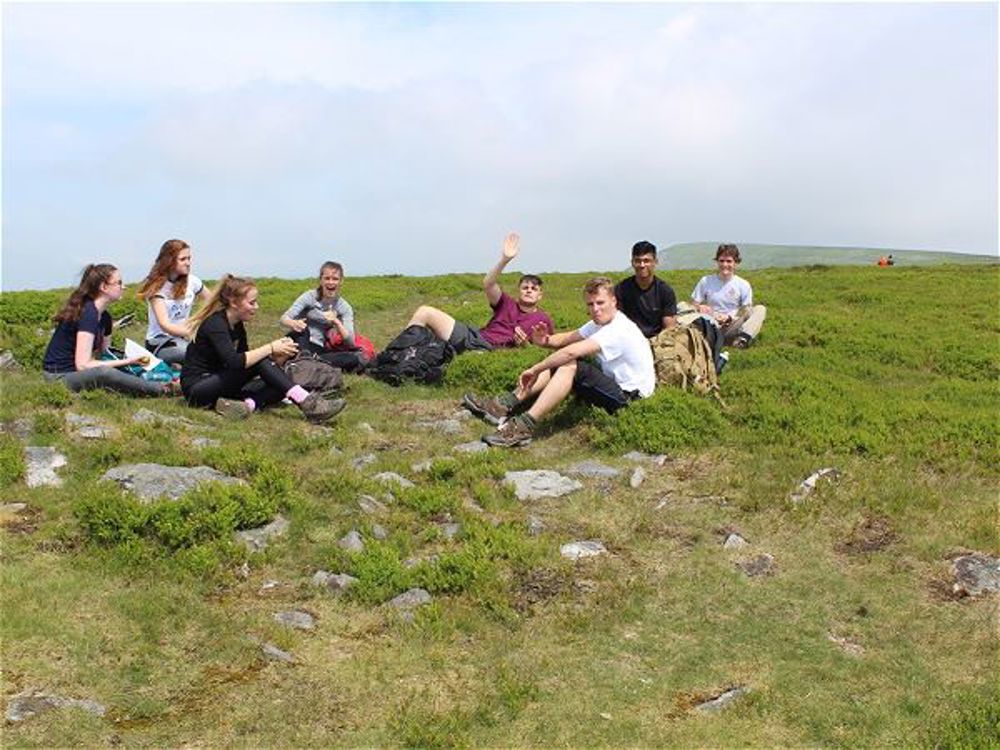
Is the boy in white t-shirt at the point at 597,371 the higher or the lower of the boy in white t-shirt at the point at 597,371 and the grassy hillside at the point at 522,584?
the higher

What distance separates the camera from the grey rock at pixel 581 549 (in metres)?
8.56

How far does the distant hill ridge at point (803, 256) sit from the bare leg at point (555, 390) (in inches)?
1460

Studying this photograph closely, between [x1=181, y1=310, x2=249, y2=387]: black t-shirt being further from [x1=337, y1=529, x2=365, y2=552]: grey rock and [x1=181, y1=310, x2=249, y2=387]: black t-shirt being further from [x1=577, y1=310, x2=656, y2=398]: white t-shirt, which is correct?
[x1=577, y1=310, x2=656, y2=398]: white t-shirt

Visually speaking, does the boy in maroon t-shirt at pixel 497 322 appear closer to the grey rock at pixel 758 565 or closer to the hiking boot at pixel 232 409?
the hiking boot at pixel 232 409

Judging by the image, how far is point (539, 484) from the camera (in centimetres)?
1020

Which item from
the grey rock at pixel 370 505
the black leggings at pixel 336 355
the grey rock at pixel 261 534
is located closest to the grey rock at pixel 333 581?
the grey rock at pixel 261 534

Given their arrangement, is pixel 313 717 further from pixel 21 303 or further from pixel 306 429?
pixel 21 303

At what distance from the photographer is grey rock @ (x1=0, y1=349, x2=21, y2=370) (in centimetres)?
1484

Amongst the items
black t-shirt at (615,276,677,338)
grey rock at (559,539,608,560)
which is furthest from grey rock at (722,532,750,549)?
black t-shirt at (615,276,677,338)

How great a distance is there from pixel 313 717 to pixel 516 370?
886 centimetres

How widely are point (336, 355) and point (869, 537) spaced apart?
9.71 metres

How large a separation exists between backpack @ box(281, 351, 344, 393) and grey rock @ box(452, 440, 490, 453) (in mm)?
3169

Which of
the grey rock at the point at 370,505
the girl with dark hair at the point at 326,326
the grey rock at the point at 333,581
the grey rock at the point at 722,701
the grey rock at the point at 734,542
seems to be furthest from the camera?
the girl with dark hair at the point at 326,326

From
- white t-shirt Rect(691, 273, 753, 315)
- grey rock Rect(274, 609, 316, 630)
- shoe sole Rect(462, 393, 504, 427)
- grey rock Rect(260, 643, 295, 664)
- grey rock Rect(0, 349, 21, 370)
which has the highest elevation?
white t-shirt Rect(691, 273, 753, 315)
